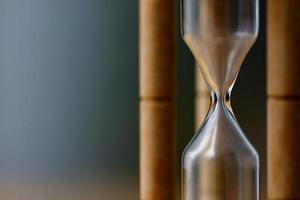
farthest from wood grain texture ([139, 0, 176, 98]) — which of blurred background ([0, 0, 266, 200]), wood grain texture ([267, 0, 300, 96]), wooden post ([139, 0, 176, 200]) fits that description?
blurred background ([0, 0, 266, 200])

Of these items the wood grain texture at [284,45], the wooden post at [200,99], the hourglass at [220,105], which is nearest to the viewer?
the hourglass at [220,105]

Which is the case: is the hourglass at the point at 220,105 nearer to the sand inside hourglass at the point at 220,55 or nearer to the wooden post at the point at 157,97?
the sand inside hourglass at the point at 220,55

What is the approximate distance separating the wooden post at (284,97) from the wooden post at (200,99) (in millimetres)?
192

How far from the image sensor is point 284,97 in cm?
61

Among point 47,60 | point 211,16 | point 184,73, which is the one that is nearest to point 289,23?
point 211,16

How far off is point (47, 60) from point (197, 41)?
0.42 meters

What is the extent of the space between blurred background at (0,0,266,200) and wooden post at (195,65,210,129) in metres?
0.02

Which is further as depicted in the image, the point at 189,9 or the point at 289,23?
the point at 289,23

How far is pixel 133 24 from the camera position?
85 centimetres

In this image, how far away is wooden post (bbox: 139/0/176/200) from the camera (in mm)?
607

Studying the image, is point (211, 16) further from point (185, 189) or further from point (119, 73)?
point (119, 73)

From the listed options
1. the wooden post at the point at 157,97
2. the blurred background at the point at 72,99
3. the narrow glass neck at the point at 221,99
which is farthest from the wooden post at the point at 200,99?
the narrow glass neck at the point at 221,99

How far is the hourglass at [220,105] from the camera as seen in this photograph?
1.54ft

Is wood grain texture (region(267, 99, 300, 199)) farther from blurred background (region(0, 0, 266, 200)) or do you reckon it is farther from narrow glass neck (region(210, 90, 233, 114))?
blurred background (region(0, 0, 266, 200))
